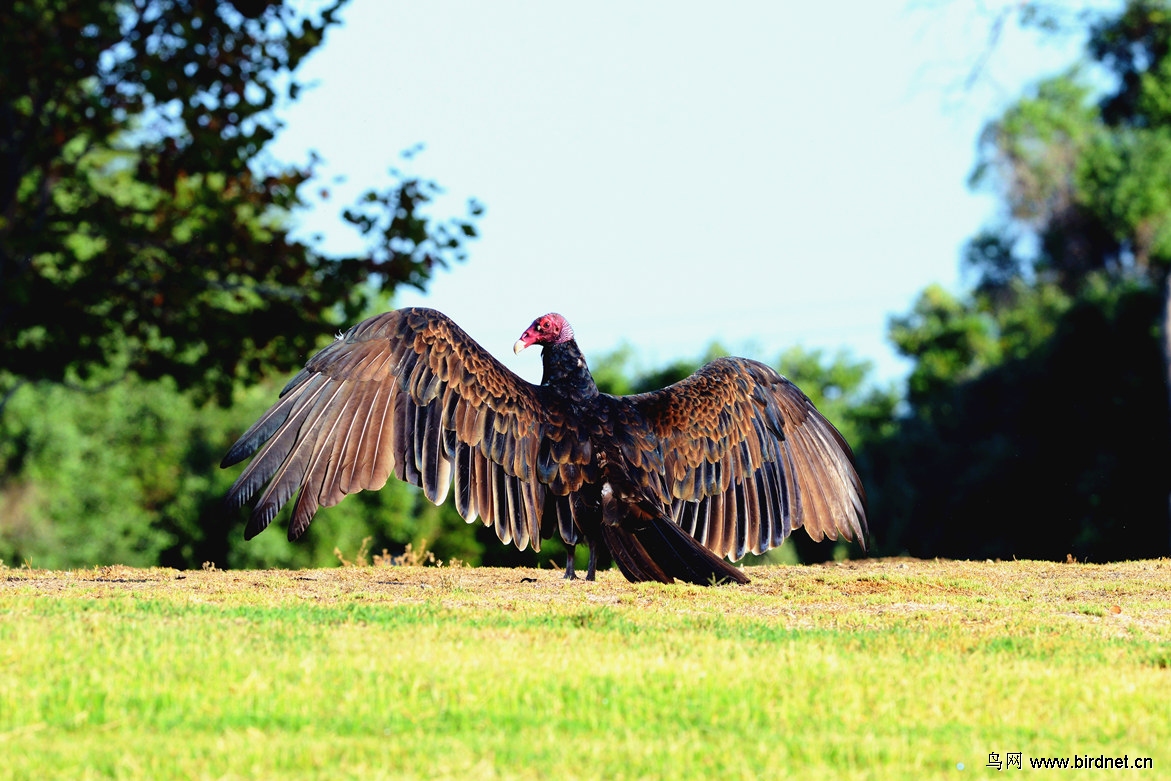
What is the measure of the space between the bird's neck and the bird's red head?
0.21 ft

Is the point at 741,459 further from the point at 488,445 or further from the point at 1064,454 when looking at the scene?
the point at 1064,454

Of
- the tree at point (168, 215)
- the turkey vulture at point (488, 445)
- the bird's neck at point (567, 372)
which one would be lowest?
the turkey vulture at point (488, 445)

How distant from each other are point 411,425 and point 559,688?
12.4 ft

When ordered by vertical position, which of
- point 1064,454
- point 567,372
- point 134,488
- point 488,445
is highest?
point 1064,454

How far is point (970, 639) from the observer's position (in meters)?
7.09

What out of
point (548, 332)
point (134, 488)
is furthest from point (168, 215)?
point (134, 488)

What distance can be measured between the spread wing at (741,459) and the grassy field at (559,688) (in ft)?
5.47

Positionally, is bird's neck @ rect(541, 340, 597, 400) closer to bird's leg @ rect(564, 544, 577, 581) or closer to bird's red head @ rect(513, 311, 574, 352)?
bird's red head @ rect(513, 311, 574, 352)

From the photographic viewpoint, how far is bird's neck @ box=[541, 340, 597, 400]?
9.79 meters

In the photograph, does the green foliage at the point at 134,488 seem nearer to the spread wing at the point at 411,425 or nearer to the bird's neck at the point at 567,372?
the bird's neck at the point at 567,372

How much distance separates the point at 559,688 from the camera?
557 centimetres

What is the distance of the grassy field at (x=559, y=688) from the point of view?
465 centimetres

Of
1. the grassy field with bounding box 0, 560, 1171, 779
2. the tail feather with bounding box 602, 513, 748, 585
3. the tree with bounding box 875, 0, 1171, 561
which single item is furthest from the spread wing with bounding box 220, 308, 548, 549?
the tree with bounding box 875, 0, 1171, 561

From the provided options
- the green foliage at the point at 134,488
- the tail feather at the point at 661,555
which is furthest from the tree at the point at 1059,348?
the tail feather at the point at 661,555
